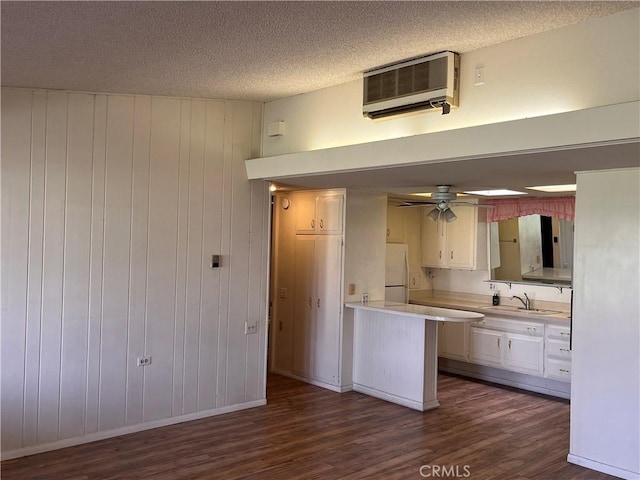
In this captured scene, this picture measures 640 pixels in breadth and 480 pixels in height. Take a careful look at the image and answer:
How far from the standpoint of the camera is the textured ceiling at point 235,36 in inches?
105

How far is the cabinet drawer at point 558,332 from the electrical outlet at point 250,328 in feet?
9.87

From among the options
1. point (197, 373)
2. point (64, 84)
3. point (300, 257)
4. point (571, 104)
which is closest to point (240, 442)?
point (197, 373)

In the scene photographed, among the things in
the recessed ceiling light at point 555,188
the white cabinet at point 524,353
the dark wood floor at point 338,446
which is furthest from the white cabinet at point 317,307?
the recessed ceiling light at point 555,188

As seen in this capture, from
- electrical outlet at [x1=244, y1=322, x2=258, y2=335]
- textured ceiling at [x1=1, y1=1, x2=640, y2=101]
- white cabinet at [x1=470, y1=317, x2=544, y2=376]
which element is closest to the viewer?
textured ceiling at [x1=1, y1=1, x2=640, y2=101]

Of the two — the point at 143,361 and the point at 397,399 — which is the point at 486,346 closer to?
Result: the point at 397,399

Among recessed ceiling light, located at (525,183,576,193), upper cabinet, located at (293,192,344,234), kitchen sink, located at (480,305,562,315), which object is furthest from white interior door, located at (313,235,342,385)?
recessed ceiling light, located at (525,183,576,193)

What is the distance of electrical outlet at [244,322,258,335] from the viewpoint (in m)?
5.30

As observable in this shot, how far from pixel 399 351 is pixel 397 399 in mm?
457

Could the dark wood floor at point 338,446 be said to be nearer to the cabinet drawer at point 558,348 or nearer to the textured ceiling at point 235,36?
the cabinet drawer at point 558,348

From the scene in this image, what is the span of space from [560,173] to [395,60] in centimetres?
143

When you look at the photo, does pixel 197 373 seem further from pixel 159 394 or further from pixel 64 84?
pixel 64 84

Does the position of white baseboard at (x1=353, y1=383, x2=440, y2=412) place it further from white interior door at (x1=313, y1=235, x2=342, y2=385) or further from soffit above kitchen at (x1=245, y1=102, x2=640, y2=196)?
soffit above kitchen at (x1=245, y1=102, x2=640, y2=196)

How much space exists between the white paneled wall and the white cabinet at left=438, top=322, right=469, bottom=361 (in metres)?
2.52

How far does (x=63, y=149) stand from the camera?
425cm
